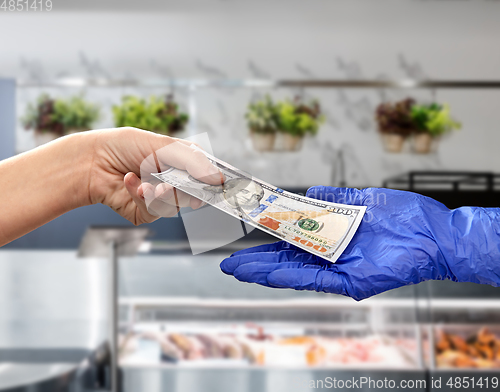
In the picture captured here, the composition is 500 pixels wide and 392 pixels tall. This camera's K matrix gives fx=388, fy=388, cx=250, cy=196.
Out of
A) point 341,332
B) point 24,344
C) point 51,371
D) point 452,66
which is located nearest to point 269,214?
point 341,332

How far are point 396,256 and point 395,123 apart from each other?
1.75 metres

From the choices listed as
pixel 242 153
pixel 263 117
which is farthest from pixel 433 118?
pixel 242 153

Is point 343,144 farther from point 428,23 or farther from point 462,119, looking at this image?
point 428,23

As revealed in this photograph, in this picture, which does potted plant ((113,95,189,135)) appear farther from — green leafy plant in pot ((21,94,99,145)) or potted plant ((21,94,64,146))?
potted plant ((21,94,64,146))

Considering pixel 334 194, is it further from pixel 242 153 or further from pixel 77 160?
pixel 242 153

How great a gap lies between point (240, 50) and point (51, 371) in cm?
214

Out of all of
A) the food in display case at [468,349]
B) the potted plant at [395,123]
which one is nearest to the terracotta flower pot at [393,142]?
the potted plant at [395,123]

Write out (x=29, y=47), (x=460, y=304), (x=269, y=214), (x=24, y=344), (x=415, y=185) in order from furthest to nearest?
(x=29, y=47) < (x=415, y=185) < (x=24, y=344) < (x=460, y=304) < (x=269, y=214)

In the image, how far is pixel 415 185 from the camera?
7.88ft

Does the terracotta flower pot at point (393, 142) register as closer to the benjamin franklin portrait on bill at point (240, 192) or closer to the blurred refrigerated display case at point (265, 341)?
the blurred refrigerated display case at point (265, 341)

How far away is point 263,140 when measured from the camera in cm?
228

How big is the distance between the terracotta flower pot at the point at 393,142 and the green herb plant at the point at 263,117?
68 centimetres

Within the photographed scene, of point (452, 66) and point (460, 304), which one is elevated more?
point (452, 66)

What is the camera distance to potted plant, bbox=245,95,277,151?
223 cm
